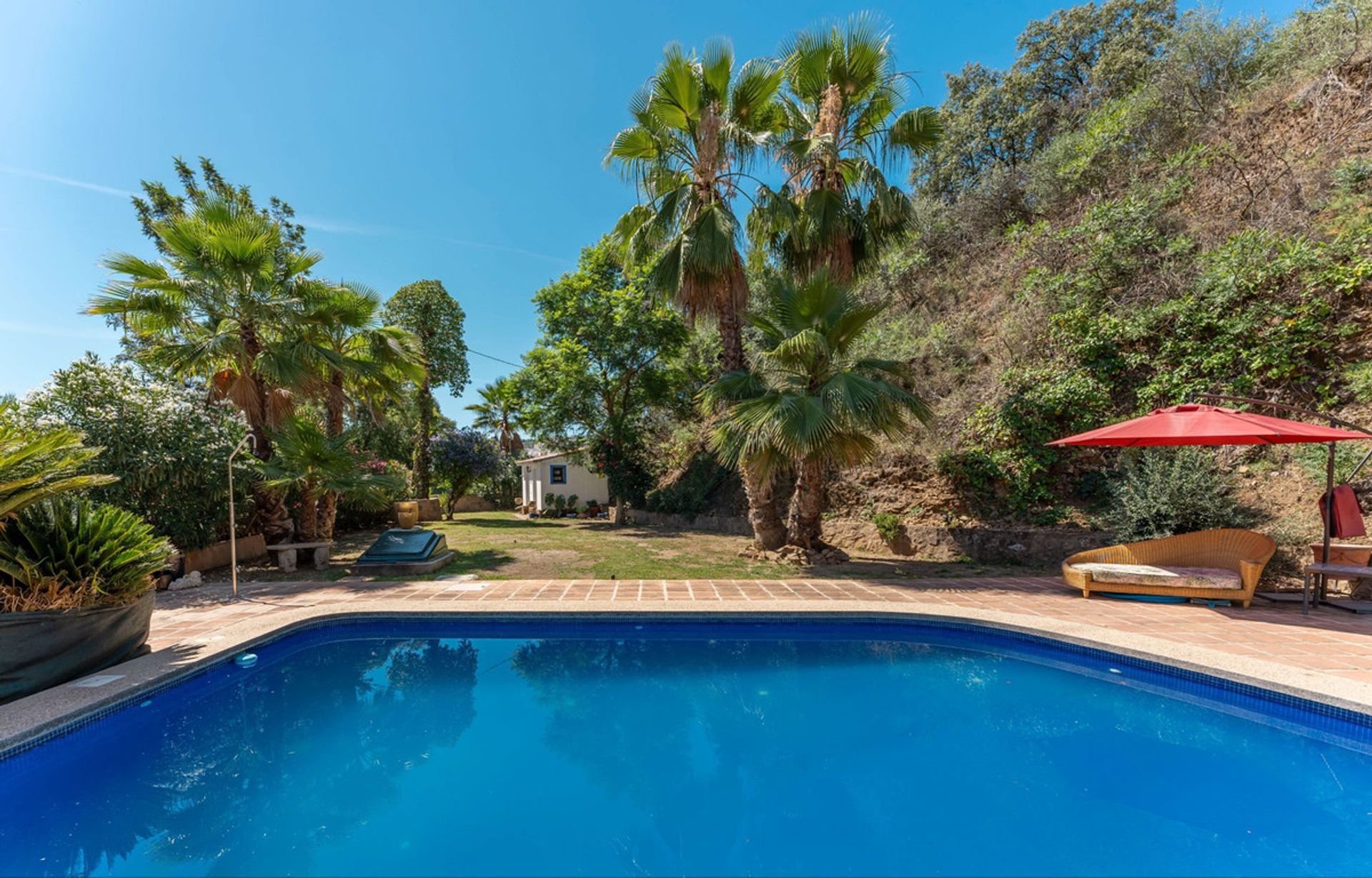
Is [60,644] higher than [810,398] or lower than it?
lower

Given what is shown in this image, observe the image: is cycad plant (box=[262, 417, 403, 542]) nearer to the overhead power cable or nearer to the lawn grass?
the lawn grass

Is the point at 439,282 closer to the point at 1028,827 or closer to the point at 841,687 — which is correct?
the point at 841,687

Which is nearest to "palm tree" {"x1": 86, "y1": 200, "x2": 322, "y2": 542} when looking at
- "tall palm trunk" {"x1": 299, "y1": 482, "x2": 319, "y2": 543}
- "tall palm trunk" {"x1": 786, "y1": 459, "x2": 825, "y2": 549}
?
"tall palm trunk" {"x1": 299, "y1": 482, "x2": 319, "y2": 543}

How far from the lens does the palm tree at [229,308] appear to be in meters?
8.15

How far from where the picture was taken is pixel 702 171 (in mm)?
9633

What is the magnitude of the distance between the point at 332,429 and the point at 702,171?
928cm

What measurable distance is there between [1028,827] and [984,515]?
24.7 feet

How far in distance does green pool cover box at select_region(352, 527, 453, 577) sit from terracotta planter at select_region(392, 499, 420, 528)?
25.2 ft

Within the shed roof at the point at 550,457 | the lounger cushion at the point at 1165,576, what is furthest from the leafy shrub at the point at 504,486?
the lounger cushion at the point at 1165,576

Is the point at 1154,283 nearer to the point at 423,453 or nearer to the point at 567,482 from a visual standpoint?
the point at 567,482

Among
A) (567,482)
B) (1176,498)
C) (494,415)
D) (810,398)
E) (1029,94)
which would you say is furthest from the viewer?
(494,415)

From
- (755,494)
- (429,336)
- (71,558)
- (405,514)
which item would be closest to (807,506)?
(755,494)

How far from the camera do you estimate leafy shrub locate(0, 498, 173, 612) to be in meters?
3.87

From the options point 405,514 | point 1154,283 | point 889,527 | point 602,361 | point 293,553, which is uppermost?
point 602,361
